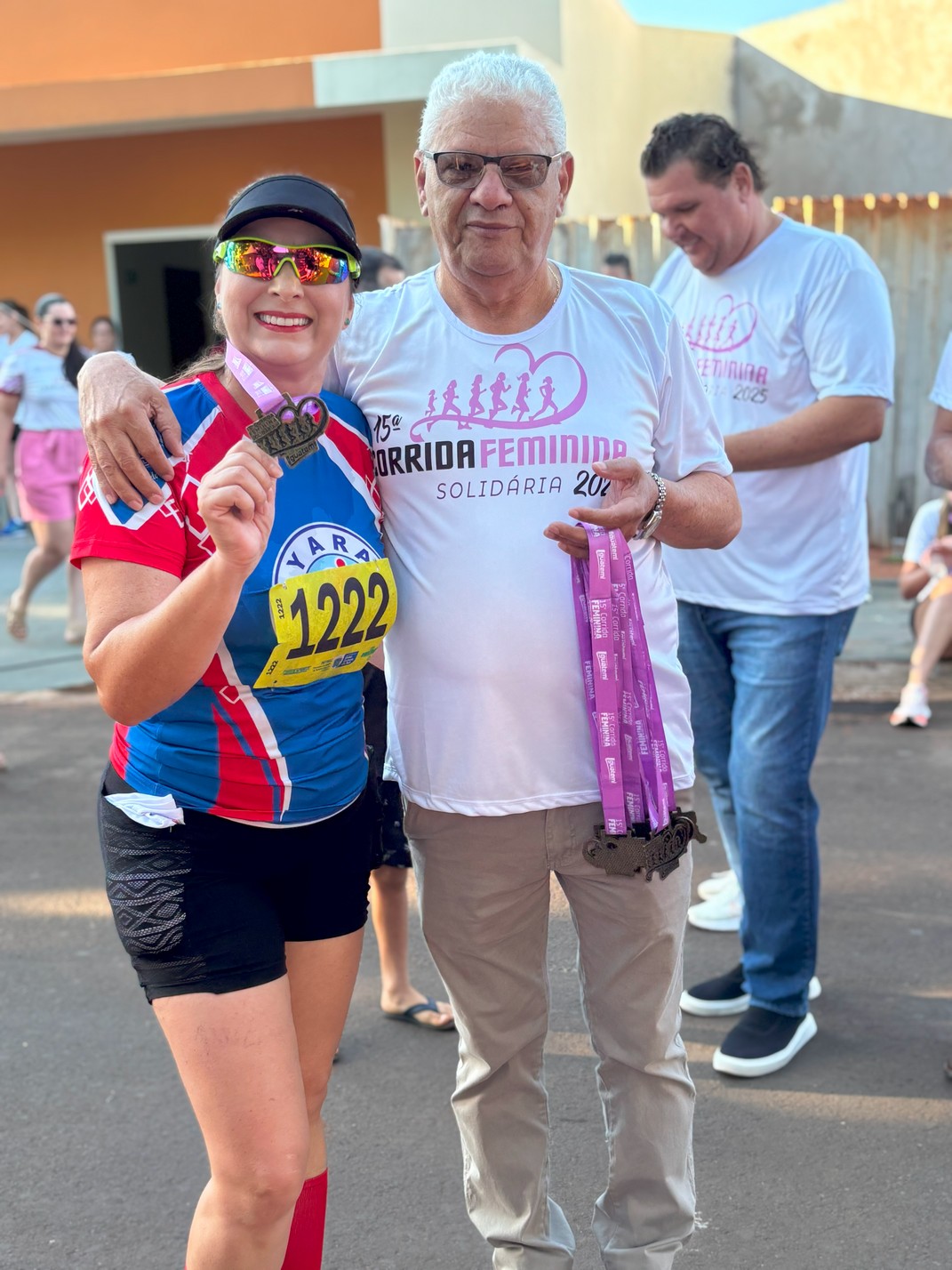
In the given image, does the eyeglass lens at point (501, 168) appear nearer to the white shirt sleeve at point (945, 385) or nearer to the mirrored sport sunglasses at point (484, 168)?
the mirrored sport sunglasses at point (484, 168)

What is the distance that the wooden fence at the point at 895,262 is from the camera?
31.7 feet

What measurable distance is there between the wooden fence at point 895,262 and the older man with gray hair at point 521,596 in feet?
24.5

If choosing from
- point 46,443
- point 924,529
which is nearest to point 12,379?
point 46,443

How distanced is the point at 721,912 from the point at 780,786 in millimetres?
1022

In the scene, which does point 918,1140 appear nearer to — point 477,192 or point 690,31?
point 477,192

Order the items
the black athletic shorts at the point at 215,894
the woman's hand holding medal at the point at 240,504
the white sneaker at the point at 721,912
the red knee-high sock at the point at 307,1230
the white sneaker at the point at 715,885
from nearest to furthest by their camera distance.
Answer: the woman's hand holding medal at the point at 240,504 → the black athletic shorts at the point at 215,894 → the red knee-high sock at the point at 307,1230 → the white sneaker at the point at 721,912 → the white sneaker at the point at 715,885

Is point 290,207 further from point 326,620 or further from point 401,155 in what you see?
point 401,155

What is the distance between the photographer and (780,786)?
3.35m

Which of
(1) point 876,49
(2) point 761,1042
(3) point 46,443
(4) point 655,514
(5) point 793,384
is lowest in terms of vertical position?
(2) point 761,1042

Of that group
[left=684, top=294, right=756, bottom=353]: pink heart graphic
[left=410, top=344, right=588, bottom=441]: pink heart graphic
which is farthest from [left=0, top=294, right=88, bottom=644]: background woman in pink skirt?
[left=410, top=344, right=588, bottom=441]: pink heart graphic

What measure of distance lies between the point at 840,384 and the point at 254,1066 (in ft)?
7.23

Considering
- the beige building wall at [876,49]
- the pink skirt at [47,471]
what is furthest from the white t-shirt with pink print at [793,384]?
the beige building wall at [876,49]

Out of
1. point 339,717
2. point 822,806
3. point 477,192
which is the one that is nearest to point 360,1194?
point 339,717

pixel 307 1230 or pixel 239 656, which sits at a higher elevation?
pixel 239 656
